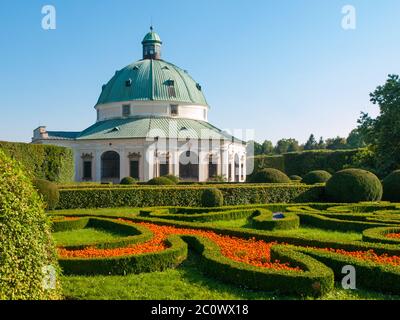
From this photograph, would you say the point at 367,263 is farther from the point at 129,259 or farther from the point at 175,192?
the point at 175,192

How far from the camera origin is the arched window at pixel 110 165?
159 ft

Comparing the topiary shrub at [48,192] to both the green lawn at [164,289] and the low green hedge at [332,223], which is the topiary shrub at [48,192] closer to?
the low green hedge at [332,223]

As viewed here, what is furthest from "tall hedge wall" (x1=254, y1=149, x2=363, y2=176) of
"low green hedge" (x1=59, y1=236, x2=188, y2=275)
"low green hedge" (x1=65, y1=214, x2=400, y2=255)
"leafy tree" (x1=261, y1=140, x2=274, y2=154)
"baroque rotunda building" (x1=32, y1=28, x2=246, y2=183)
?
"leafy tree" (x1=261, y1=140, x2=274, y2=154)

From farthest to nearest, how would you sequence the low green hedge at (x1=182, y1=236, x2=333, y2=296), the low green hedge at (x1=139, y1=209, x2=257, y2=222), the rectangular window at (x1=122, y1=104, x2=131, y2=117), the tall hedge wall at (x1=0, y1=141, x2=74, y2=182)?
the rectangular window at (x1=122, y1=104, x2=131, y2=117) → the tall hedge wall at (x1=0, y1=141, x2=74, y2=182) → the low green hedge at (x1=139, y1=209, x2=257, y2=222) → the low green hedge at (x1=182, y1=236, x2=333, y2=296)

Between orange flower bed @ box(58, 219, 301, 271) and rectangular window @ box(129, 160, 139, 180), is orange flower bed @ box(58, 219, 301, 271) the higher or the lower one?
the lower one

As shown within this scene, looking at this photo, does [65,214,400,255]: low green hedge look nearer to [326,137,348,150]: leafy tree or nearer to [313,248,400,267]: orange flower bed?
[313,248,400,267]: orange flower bed

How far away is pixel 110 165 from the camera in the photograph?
160ft

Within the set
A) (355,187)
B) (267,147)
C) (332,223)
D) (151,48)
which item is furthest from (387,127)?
(267,147)

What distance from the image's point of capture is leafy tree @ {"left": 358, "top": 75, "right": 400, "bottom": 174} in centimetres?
3095

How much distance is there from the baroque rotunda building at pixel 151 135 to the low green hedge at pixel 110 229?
101 feet

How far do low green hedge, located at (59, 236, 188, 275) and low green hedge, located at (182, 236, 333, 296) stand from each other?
2.64 ft

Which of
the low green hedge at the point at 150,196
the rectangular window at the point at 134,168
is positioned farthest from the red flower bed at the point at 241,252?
the rectangular window at the point at 134,168

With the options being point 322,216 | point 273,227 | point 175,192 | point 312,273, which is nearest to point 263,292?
point 312,273

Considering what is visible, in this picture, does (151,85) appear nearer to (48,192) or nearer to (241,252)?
(48,192)
